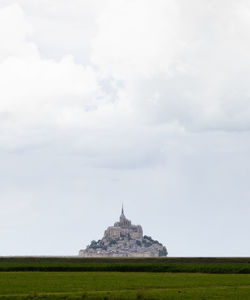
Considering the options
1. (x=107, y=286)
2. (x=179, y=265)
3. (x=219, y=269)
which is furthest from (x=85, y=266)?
(x=107, y=286)

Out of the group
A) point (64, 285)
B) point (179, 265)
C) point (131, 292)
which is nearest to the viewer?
point (131, 292)

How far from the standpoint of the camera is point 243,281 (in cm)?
7294

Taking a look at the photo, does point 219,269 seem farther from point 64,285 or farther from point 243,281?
point 64,285

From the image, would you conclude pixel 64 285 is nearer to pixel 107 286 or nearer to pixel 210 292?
pixel 107 286

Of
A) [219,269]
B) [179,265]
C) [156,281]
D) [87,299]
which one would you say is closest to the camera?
[87,299]

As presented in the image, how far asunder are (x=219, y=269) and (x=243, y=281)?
80.2 ft

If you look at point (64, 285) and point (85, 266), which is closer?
point (64, 285)

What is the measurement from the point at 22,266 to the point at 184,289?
168 ft

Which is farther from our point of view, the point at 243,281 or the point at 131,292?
the point at 243,281

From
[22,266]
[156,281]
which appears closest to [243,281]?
[156,281]

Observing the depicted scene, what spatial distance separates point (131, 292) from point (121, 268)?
4612 centimetres

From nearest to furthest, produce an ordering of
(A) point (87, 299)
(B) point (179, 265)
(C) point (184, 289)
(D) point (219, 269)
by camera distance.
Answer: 1. (A) point (87, 299)
2. (C) point (184, 289)
3. (D) point (219, 269)
4. (B) point (179, 265)

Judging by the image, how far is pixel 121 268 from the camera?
103000mm

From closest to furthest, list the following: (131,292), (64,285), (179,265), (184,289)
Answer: (131,292) → (184,289) → (64,285) → (179,265)
